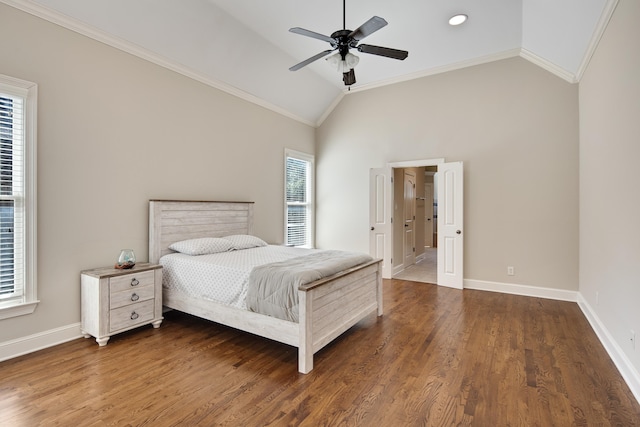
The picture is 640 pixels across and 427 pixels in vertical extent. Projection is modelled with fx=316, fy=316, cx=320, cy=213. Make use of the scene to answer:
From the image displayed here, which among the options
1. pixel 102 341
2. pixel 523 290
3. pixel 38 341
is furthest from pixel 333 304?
pixel 523 290

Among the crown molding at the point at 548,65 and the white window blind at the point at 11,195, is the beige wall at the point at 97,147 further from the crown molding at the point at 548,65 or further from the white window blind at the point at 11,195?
the crown molding at the point at 548,65

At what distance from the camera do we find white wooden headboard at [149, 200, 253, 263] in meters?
3.51

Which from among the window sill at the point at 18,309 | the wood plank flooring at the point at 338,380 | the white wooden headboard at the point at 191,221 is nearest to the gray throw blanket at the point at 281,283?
the wood plank flooring at the point at 338,380

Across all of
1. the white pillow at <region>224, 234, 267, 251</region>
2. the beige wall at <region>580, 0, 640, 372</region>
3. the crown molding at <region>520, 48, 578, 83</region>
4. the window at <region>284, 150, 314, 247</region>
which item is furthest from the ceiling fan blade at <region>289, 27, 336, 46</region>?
the crown molding at <region>520, 48, 578, 83</region>

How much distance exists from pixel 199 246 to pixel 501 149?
434cm

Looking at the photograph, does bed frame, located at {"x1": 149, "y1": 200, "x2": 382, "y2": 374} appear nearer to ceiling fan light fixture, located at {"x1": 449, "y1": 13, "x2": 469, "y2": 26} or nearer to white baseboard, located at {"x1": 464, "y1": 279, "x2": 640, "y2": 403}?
white baseboard, located at {"x1": 464, "y1": 279, "x2": 640, "y2": 403}

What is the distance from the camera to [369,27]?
238cm

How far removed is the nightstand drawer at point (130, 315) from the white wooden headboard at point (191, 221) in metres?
0.56

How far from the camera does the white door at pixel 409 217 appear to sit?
21.4ft

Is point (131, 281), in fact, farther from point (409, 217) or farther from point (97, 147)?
point (409, 217)

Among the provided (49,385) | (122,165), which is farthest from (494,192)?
(49,385)

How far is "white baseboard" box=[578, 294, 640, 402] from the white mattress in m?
2.82

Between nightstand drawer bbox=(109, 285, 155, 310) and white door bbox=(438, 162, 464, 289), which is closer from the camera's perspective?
nightstand drawer bbox=(109, 285, 155, 310)

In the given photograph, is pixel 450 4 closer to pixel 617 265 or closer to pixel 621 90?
pixel 621 90
